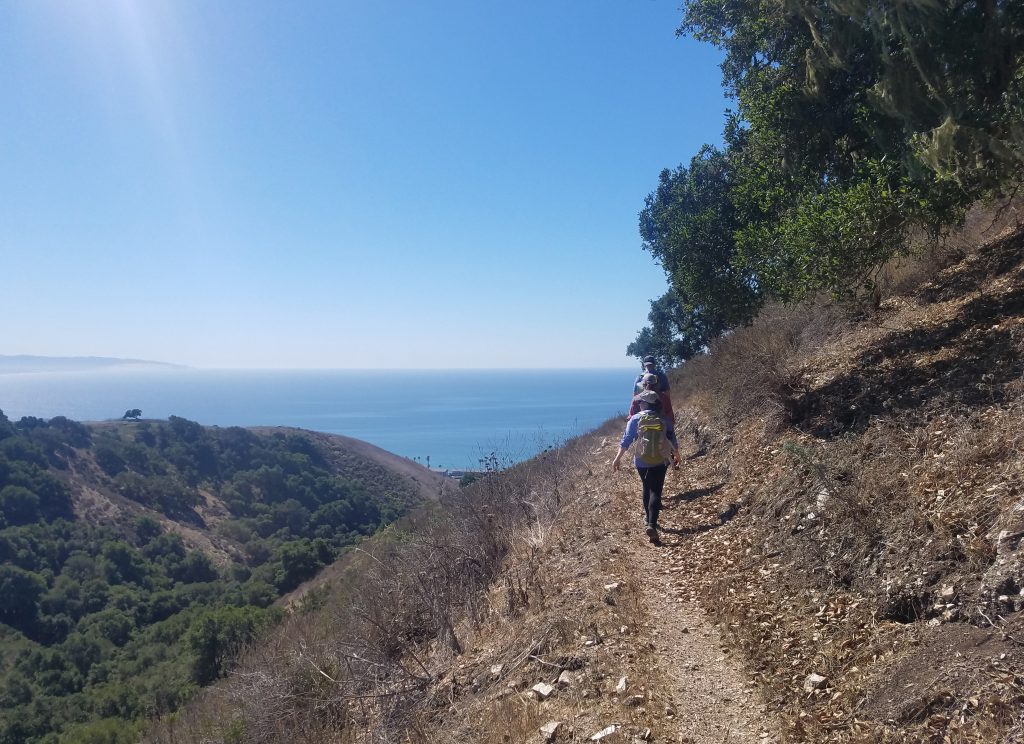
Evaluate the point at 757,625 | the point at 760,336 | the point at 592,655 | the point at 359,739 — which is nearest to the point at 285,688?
the point at 359,739

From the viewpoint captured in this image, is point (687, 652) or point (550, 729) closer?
point (550, 729)

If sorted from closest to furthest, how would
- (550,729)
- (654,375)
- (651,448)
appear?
(550,729)
(651,448)
(654,375)

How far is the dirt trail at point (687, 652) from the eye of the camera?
394 cm

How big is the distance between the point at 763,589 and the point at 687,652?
3.09ft

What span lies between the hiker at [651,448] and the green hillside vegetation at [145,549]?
478 inches

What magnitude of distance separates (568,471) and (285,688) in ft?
24.5

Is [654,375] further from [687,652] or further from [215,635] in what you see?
[215,635]

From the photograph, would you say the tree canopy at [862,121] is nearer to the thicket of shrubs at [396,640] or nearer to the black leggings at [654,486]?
the black leggings at [654,486]

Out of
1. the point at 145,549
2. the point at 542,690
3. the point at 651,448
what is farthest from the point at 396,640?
the point at 145,549

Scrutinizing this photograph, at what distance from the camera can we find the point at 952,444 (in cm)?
527

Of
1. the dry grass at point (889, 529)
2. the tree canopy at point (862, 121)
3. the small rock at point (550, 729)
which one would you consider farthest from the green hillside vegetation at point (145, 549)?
the tree canopy at point (862, 121)

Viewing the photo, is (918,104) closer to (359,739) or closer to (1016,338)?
(1016,338)

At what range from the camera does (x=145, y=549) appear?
139ft

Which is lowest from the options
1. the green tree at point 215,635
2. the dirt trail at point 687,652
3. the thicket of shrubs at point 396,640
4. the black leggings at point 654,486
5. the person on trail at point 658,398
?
the green tree at point 215,635
